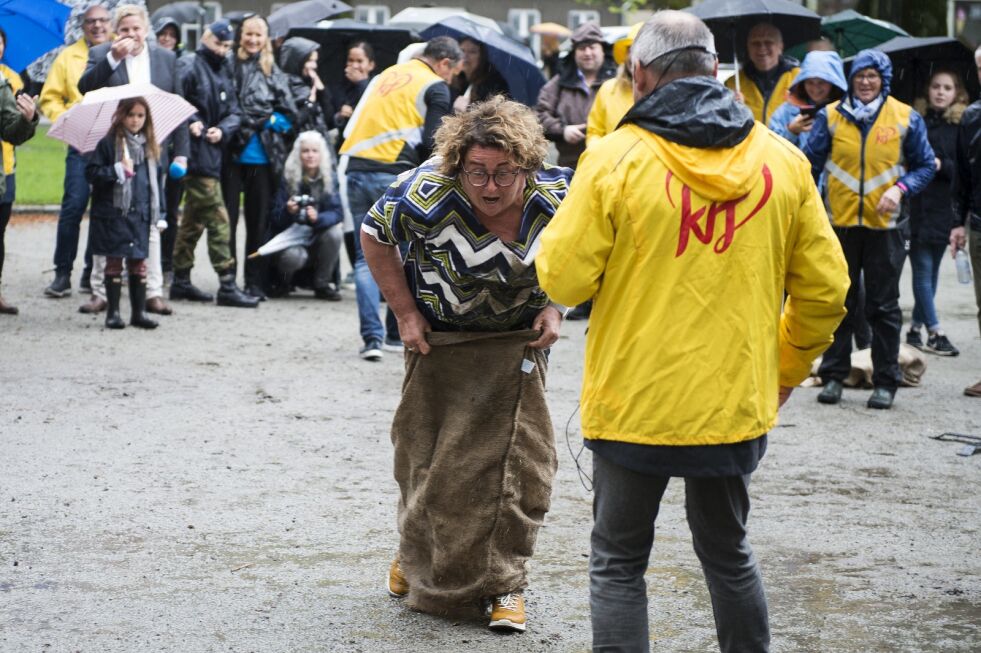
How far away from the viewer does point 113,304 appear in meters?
10.7

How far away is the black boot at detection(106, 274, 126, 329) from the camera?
10672 millimetres

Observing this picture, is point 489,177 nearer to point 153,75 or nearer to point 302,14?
point 153,75

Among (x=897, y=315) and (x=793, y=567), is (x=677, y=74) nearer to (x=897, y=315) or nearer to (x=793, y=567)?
Answer: (x=793, y=567)

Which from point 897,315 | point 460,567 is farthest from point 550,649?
point 897,315

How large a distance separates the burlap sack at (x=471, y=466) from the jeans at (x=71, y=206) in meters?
7.64

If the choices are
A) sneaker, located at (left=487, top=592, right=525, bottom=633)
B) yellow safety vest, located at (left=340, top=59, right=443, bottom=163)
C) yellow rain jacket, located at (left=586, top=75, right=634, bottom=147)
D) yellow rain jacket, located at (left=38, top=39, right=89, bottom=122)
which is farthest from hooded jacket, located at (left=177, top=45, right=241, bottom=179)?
sneaker, located at (left=487, top=592, right=525, bottom=633)

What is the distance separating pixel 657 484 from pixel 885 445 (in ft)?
14.3

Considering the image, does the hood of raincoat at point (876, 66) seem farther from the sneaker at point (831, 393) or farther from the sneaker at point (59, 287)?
the sneaker at point (59, 287)

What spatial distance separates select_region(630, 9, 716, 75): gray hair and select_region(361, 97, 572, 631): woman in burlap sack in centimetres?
94

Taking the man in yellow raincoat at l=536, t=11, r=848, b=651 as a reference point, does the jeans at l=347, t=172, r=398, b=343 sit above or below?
below

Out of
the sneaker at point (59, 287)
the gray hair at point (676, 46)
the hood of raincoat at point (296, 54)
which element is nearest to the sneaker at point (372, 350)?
the sneaker at point (59, 287)

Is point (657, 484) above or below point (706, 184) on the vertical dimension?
below

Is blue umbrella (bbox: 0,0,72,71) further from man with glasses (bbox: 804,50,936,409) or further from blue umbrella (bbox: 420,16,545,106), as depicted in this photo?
man with glasses (bbox: 804,50,936,409)

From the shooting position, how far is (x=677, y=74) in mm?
3680
